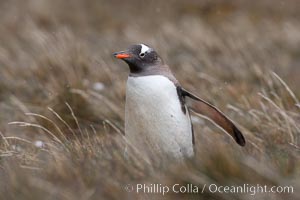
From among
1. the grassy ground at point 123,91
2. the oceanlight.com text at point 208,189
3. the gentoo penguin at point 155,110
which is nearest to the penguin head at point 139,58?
the gentoo penguin at point 155,110

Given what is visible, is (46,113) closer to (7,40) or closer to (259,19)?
(7,40)

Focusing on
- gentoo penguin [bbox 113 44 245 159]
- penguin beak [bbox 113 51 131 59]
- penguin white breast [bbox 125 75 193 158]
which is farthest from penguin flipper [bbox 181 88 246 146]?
penguin beak [bbox 113 51 131 59]

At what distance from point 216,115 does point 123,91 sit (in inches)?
93.0

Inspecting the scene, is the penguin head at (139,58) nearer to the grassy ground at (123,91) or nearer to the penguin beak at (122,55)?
the penguin beak at (122,55)

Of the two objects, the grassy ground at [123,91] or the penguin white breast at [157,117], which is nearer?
the grassy ground at [123,91]

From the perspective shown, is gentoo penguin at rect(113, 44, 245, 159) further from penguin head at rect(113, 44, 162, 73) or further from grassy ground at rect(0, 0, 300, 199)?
grassy ground at rect(0, 0, 300, 199)

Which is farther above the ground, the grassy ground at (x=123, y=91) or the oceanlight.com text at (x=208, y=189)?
the oceanlight.com text at (x=208, y=189)

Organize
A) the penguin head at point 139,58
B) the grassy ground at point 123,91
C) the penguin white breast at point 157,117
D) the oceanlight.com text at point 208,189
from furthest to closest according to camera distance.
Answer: the penguin head at point 139,58 < the penguin white breast at point 157,117 < the grassy ground at point 123,91 < the oceanlight.com text at point 208,189

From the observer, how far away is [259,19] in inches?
475

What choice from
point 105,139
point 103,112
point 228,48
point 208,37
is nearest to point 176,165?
point 105,139

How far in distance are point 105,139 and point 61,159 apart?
911 millimetres

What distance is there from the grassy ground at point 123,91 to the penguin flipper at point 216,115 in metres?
0.08

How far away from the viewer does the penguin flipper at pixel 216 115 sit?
416 centimetres

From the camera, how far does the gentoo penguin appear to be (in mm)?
4012
